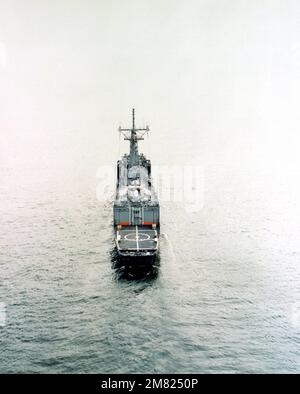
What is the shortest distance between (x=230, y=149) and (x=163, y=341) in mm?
120817

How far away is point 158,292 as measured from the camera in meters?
51.2

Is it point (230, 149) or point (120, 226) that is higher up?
point (230, 149)

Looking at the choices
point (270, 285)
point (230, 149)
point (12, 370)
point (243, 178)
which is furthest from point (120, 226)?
point (230, 149)

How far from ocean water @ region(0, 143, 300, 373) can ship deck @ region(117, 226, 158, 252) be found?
292cm

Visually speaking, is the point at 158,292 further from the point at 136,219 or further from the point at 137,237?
the point at 136,219

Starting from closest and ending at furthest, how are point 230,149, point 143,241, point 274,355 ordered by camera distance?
point 274,355 → point 143,241 → point 230,149

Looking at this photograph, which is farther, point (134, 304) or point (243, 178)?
point (243, 178)

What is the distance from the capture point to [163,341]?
4128cm

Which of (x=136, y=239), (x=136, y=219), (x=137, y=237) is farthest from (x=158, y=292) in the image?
(x=136, y=219)

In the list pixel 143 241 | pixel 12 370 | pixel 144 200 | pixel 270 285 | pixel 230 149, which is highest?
pixel 230 149

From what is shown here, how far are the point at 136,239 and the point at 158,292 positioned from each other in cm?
1247

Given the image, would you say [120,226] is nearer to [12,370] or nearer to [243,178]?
[12,370]

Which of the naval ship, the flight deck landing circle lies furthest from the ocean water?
the flight deck landing circle

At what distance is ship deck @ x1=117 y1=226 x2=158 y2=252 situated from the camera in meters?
58.4
